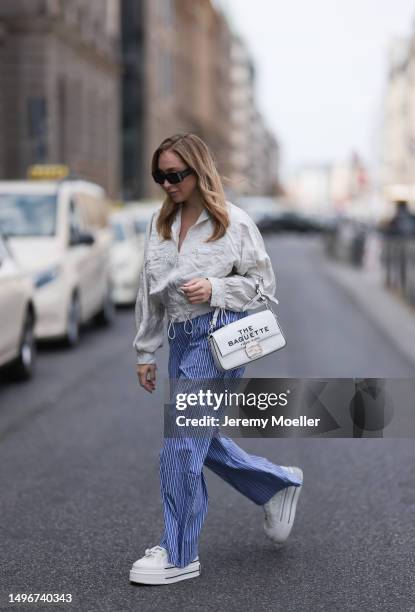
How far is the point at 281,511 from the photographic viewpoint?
515cm

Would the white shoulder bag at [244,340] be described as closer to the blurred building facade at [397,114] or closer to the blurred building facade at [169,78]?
the blurred building facade at [169,78]

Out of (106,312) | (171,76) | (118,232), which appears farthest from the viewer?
(171,76)

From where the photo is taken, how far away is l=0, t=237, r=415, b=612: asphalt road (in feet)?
15.3

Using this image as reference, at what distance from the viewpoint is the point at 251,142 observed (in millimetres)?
174625

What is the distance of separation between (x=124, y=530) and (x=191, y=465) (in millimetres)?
1172

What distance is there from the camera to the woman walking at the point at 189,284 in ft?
15.1

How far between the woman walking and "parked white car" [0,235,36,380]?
17.9 feet

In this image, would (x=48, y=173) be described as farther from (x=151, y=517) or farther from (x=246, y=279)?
(x=246, y=279)

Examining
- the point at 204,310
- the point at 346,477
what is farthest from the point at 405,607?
the point at 346,477

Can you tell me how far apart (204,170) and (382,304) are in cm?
1659

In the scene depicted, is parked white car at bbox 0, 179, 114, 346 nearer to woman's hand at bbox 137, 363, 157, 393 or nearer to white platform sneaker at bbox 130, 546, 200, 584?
woman's hand at bbox 137, 363, 157, 393

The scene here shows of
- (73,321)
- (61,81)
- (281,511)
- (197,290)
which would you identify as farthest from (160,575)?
(61,81)

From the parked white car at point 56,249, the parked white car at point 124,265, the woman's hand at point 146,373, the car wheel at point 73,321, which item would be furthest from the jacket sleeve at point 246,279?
the parked white car at point 124,265

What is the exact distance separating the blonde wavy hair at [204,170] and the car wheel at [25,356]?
6.44 m
